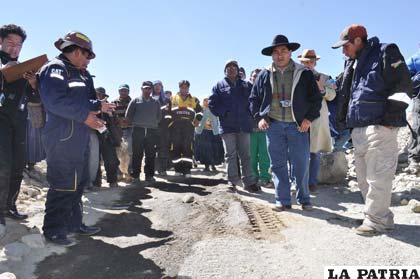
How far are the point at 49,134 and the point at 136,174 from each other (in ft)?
16.2

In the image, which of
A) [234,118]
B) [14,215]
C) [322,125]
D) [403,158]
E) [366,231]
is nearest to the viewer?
[366,231]

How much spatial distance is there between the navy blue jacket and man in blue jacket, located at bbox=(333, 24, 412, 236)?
2.81 metres

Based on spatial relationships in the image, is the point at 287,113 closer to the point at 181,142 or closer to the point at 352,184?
the point at 352,184

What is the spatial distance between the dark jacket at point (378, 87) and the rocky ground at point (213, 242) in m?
1.15

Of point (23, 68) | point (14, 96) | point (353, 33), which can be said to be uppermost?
point (353, 33)

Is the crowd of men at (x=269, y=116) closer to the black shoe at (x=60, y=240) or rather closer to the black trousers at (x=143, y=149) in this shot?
the black shoe at (x=60, y=240)

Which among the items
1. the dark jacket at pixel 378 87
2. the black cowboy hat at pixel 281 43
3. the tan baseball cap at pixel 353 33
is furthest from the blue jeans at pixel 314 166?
the tan baseball cap at pixel 353 33


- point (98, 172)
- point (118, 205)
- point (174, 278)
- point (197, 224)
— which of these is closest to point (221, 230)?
point (197, 224)

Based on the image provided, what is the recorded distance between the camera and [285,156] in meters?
5.24

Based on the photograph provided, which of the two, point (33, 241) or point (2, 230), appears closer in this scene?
point (33, 241)

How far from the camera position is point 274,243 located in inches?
147

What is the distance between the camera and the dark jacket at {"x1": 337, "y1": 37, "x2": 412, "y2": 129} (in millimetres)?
3799

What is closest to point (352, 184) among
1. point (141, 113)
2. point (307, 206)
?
point (307, 206)

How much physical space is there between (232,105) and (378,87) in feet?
9.94
